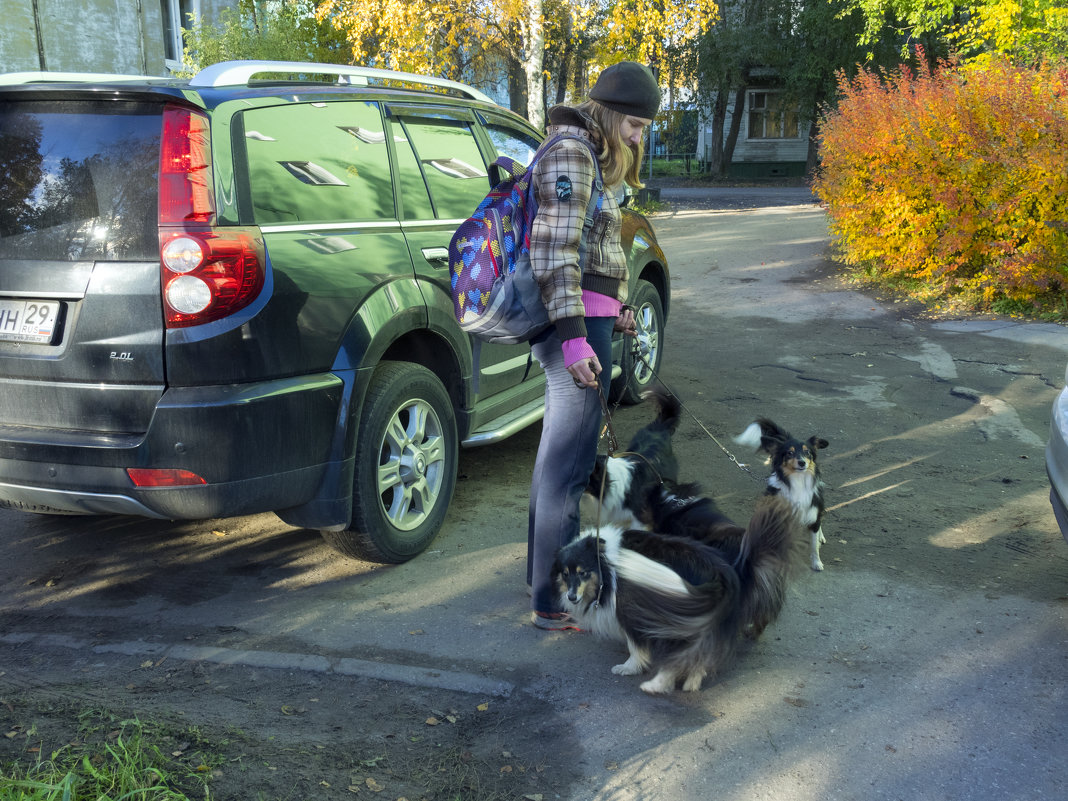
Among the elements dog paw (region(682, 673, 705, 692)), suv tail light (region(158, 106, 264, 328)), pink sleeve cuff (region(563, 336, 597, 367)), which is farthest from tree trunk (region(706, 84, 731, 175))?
dog paw (region(682, 673, 705, 692))

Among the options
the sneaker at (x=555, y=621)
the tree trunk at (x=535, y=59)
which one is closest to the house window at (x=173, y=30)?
the tree trunk at (x=535, y=59)

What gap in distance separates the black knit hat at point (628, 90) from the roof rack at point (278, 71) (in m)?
1.57

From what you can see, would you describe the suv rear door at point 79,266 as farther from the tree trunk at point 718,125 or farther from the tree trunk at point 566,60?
the tree trunk at point 718,125

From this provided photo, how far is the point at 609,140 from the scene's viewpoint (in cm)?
325

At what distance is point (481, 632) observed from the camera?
3.66 metres

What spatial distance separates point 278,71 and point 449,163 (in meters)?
1.07

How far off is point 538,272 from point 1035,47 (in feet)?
54.9

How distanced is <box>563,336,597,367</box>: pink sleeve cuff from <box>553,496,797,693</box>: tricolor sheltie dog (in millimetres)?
637

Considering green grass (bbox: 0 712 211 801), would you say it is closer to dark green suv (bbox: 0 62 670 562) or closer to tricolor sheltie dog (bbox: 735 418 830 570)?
dark green suv (bbox: 0 62 670 562)

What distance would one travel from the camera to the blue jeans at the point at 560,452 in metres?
3.38

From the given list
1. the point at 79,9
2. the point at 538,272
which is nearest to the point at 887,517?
the point at 538,272

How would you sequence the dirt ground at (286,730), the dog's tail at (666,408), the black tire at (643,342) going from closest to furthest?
the dirt ground at (286,730)
the dog's tail at (666,408)
the black tire at (643,342)

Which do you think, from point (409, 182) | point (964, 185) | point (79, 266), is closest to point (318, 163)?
point (409, 182)

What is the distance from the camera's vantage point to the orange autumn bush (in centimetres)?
966
